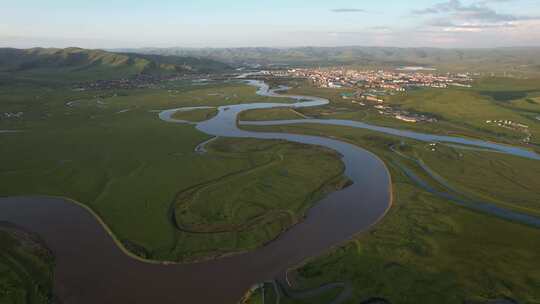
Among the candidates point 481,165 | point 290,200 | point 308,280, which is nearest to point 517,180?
point 481,165

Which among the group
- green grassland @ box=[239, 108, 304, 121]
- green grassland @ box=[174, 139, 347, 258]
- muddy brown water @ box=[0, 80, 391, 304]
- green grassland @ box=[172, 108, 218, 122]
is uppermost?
green grassland @ box=[239, 108, 304, 121]

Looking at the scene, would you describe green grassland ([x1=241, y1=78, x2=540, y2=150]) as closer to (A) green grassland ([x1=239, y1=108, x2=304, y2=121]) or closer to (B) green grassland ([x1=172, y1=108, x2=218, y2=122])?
(A) green grassland ([x1=239, y1=108, x2=304, y2=121])

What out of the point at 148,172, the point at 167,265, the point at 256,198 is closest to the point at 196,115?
the point at 148,172

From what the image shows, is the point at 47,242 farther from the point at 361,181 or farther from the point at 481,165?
the point at 481,165

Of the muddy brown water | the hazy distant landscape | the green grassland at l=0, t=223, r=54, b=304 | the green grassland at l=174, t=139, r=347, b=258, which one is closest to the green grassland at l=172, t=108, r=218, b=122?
the hazy distant landscape

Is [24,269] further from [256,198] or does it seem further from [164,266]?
[256,198]

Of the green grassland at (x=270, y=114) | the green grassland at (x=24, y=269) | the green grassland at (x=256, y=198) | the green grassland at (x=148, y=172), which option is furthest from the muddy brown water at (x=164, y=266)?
the green grassland at (x=270, y=114)
